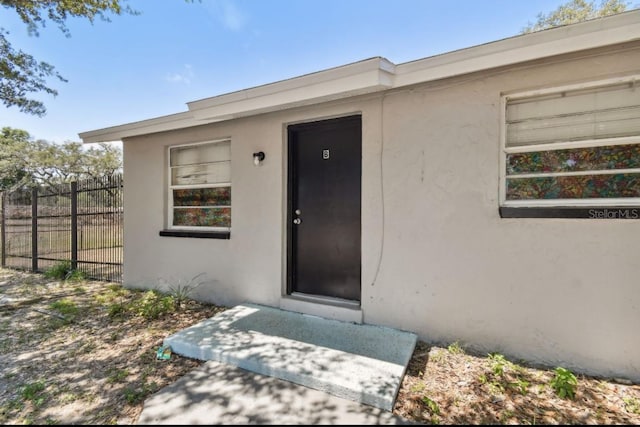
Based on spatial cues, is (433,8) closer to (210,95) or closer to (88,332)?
(210,95)

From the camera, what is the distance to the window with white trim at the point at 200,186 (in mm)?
4695

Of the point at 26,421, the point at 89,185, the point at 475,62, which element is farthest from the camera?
the point at 89,185

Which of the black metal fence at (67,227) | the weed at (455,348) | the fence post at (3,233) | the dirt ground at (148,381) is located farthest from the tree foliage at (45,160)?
the weed at (455,348)

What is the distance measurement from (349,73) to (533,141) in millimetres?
1910

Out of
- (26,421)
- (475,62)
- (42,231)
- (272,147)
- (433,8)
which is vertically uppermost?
(433,8)

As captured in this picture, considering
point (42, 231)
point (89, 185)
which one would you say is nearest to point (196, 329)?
point (89, 185)

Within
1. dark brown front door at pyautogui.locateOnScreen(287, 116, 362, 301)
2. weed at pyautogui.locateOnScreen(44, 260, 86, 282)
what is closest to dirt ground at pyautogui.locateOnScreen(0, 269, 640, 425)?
dark brown front door at pyautogui.locateOnScreen(287, 116, 362, 301)

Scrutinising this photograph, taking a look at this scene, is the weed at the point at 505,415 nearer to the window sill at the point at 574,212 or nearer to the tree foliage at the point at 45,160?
the window sill at the point at 574,212

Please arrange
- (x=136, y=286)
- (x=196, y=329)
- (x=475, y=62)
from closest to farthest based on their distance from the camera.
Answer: (x=475, y=62)
(x=196, y=329)
(x=136, y=286)

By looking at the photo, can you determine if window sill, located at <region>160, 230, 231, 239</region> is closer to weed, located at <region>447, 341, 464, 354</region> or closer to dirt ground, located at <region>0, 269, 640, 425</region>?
dirt ground, located at <region>0, 269, 640, 425</region>

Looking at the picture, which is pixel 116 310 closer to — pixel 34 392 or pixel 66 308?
pixel 66 308

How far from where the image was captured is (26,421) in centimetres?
214

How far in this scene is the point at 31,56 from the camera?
21.5 feet

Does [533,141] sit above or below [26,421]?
above
